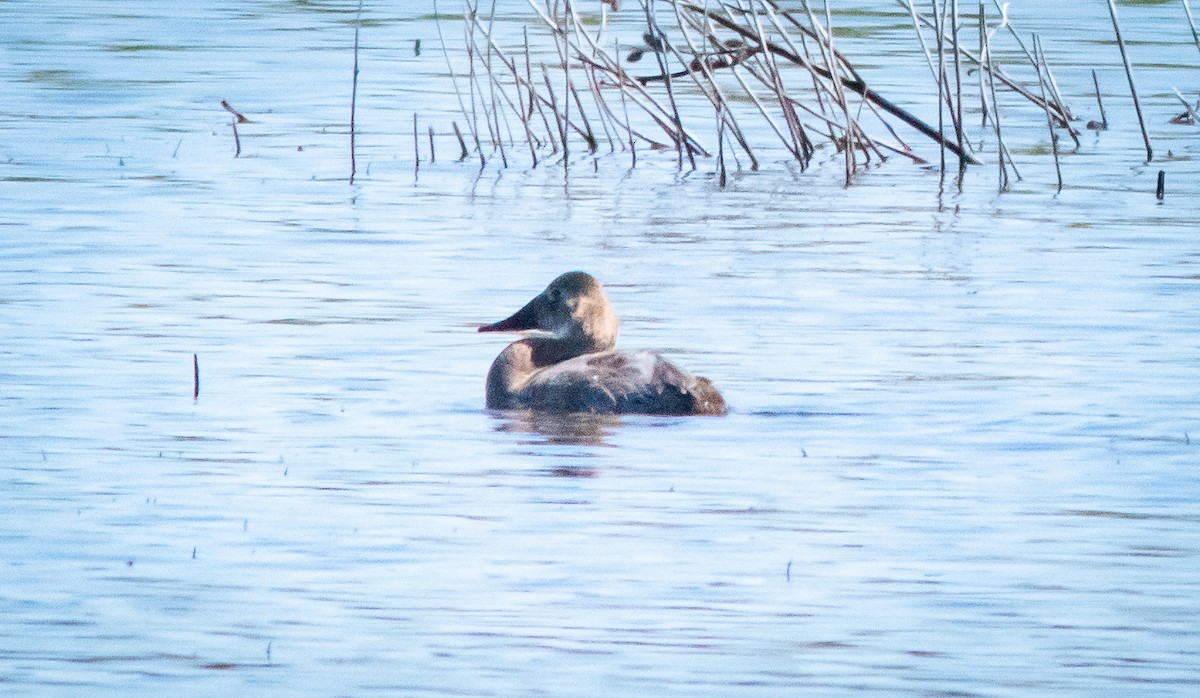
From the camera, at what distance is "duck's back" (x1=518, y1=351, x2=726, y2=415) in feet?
27.1

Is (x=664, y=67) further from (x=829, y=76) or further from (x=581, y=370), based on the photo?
(x=581, y=370)

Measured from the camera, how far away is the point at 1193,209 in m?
13.7

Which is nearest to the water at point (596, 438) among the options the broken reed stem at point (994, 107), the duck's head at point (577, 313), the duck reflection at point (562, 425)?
the duck reflection at point (562, 425)

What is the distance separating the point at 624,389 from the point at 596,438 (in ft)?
1.31

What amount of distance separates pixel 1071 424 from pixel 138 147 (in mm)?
9123

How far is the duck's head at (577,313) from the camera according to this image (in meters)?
8.87

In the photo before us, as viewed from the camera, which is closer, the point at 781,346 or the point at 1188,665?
the point at 1188,665

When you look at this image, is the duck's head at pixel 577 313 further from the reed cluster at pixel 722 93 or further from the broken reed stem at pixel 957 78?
the broken reed stem at pixel 957 78

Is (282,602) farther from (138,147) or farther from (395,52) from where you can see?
(395,52)

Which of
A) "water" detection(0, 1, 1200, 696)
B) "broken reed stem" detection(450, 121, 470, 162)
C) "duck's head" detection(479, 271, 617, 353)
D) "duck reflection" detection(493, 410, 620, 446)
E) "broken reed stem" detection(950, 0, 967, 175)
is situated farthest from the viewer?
"broken reed stem" detection(450, 121, 470, 162)

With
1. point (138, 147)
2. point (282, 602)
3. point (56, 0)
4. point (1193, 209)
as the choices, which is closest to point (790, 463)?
point (282, 602)

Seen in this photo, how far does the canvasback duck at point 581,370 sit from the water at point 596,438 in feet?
0.42

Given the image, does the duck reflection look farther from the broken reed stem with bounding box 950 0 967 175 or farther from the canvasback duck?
the broken reed stem with bounding box 950 0 967 175

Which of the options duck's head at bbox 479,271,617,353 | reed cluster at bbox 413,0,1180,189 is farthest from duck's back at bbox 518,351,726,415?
reed cluster at bbox 413,0,1180,189
